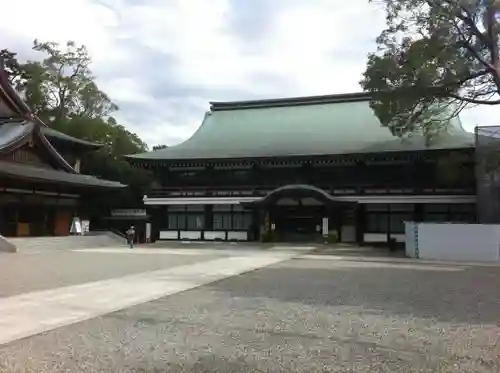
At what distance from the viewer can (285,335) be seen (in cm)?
654

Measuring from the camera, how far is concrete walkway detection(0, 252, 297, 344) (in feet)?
24.0

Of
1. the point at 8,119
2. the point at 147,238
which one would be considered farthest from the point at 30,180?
the point at 147,238

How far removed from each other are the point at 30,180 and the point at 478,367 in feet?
79.5

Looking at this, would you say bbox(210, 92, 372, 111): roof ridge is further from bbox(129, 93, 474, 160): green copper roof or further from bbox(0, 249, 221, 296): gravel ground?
bbox(0, 249, 221, 296): gravel ground

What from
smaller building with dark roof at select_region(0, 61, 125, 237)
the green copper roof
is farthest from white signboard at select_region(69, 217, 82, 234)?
the green copper roof

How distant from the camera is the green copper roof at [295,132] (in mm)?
32312

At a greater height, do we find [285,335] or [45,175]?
[45,175]

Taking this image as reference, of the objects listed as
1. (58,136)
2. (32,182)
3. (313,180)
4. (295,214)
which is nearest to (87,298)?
(32,182)

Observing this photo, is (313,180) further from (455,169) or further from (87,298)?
(87,298)

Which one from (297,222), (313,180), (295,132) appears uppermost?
(295,132)

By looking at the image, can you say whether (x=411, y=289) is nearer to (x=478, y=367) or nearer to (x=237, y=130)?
(x=478, y=367)

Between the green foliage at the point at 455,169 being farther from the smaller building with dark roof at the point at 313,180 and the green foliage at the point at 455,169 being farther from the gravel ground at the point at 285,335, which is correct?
the gravel ground at the point at 285,335

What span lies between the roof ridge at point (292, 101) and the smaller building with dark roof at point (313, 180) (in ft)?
0.80

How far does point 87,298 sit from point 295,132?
2911 centimetres
